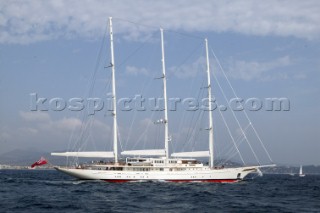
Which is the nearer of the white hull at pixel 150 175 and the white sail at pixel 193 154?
the white hull at pixel 150 175

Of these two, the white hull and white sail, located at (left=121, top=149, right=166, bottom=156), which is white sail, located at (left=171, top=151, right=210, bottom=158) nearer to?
white sail, located at (left=121, top=149, right=166, bottom=156)

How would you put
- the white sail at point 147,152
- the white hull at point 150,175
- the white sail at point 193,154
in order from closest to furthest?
the white hull at point 150,175 → the white sail at point 147,152 → the white sail at point 193,154

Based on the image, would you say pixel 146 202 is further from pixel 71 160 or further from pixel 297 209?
pixel 71 160

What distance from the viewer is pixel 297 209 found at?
4147 cm

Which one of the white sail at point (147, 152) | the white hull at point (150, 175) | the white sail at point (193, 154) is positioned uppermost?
the white sail at point (147, 152)

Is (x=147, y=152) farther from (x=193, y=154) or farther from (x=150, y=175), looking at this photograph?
(x=193, y=154)

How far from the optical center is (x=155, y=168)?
249 feet

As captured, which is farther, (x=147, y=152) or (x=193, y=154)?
(x=193, y=154)

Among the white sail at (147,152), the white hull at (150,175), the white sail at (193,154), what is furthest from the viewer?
the white sail at (193,154)

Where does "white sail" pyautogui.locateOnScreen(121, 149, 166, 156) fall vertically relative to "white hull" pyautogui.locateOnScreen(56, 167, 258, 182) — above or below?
above

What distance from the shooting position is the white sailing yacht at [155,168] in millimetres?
74938

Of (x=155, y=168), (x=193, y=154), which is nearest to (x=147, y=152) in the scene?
(x=155, y=168)

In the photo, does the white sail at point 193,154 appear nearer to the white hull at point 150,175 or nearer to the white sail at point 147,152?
the white sail at point 147,152

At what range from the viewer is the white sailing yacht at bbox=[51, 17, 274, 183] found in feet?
246
